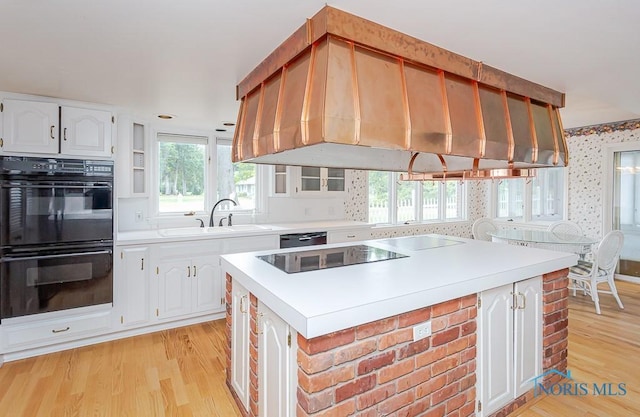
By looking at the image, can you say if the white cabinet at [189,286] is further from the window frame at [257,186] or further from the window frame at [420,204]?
the window frame at [420,204]

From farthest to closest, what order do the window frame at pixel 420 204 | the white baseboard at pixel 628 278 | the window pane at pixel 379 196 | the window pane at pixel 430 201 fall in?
1. the window pane at pixel 430 201
2. the window frame at pixel 420 204
3. the window pane at pixel 379 196
4. the white baseboard at pixel 628 278

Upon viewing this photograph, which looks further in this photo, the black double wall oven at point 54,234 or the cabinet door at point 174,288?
the cabinet door at point 174,288

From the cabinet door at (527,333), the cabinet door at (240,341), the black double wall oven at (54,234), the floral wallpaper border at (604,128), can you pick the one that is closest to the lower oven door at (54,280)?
the black double wall oven at (54,234)

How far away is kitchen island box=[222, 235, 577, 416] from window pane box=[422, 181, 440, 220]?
11.5 ft

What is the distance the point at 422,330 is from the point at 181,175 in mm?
3418

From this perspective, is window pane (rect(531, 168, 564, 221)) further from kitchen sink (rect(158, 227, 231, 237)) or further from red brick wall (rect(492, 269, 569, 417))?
kitchen sink (rect(158, 227, 231, 237))

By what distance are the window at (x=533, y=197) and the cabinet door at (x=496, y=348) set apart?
395 centimetres

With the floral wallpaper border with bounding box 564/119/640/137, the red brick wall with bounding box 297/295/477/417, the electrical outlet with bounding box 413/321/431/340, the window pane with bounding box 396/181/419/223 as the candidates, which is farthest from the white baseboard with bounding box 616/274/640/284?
the electrical outlet with bounding box 413/321/431/340

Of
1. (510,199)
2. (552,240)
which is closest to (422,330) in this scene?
(552,240)

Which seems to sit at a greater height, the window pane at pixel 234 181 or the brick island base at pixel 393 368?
the window pane at pixel 234 181

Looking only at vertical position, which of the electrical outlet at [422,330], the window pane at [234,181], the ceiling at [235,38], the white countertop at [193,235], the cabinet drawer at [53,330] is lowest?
the cabinet drawer at [53,330]

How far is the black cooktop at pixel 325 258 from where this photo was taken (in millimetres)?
1950

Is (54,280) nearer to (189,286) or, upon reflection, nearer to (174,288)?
(174,288)

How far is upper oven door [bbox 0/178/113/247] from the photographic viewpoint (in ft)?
8.43
